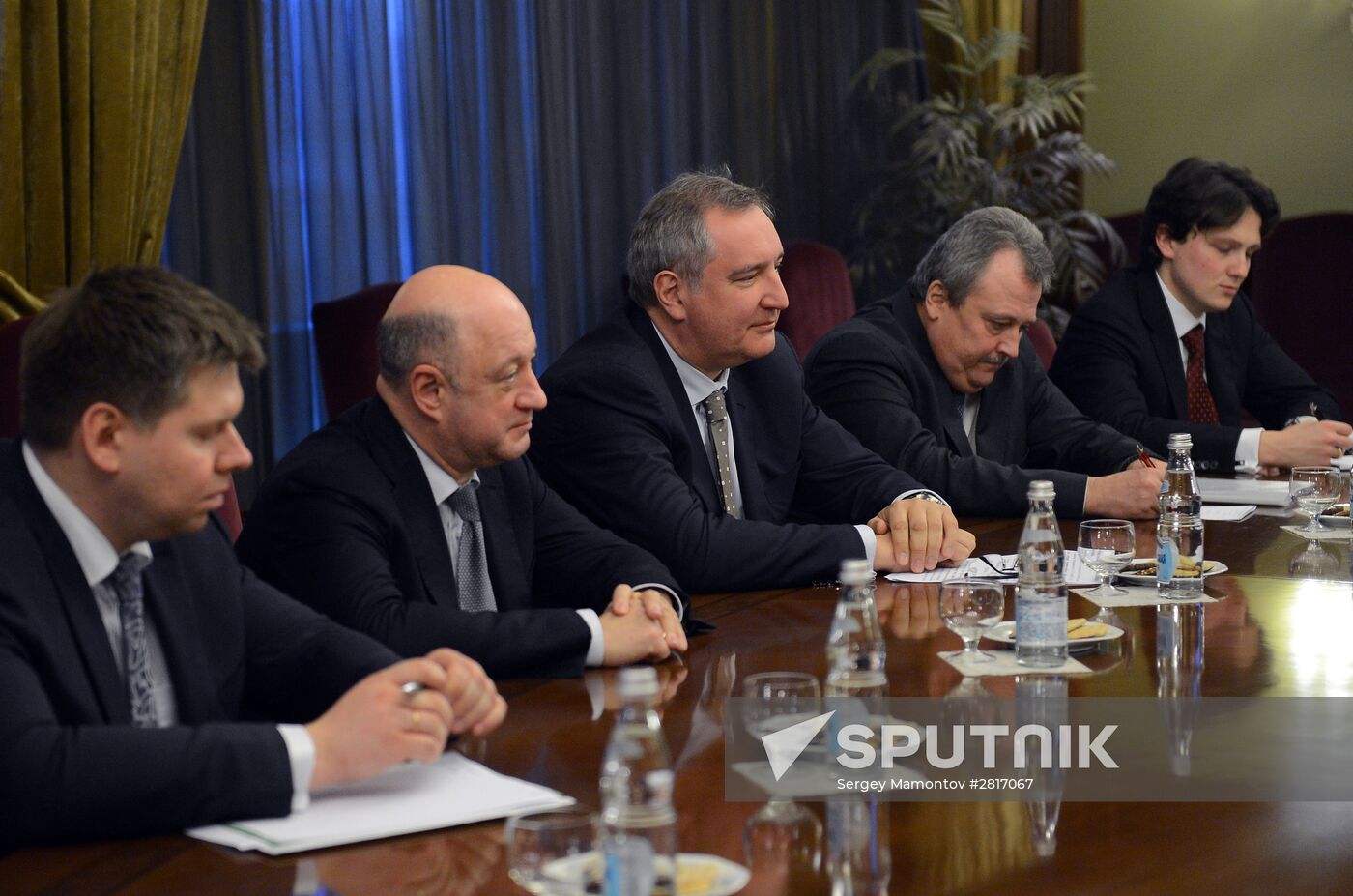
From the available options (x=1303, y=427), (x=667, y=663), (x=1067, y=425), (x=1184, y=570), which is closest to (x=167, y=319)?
(x=667, y=663)

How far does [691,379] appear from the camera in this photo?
10.0 feet

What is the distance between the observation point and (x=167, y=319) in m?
1.60

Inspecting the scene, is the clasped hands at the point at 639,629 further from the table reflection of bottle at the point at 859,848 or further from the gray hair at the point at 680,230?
the gray hair at the point at 680,230

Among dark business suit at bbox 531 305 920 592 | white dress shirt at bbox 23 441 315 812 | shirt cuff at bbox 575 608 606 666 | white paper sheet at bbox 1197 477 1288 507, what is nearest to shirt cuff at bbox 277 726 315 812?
white dress shirt at bbox 23 441 315 812

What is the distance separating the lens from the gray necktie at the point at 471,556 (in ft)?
7.95

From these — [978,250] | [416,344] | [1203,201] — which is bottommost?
[416,344]

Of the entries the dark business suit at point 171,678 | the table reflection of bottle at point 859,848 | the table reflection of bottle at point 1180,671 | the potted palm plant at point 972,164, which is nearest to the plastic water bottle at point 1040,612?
the table reflection of bottle at point 1180,671

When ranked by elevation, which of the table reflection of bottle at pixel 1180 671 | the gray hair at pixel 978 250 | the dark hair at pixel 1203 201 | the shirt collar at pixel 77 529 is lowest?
the table reflection of bottle at pixel 1180 671

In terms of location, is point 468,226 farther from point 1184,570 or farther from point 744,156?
point 1184,570

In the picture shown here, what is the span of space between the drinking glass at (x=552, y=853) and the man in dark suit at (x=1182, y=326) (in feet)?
10.5

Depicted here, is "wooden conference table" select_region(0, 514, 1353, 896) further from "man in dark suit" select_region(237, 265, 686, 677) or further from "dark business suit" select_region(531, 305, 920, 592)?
"dark business suit" select_region(531, 305, 920, 592)

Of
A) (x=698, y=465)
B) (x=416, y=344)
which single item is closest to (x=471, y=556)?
(x=416, y=344)

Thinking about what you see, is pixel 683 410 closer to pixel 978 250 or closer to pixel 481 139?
pixel 978 250

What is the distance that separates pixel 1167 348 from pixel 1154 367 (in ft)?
0.23
